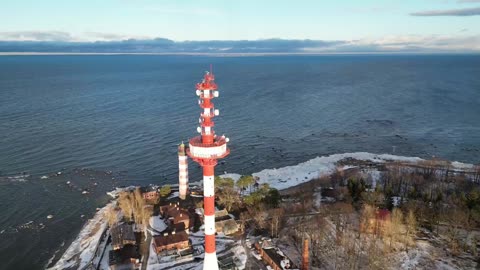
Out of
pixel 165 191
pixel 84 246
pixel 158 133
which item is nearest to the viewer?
pixel 84 246

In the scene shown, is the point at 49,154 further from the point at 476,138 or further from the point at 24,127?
the point at 476,138

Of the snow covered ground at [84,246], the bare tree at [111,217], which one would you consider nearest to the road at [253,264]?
the snow covered ground at [84,246]

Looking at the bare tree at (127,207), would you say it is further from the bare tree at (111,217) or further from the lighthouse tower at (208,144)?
the lighthouse tower at (208,144)

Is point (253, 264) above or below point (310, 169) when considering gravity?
below

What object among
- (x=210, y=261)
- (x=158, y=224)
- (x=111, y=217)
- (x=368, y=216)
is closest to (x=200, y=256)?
(x=158, y=224)

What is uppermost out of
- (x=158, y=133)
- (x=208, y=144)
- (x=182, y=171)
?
(x=208, y=144)

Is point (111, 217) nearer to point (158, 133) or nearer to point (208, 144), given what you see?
point (208, 144)
